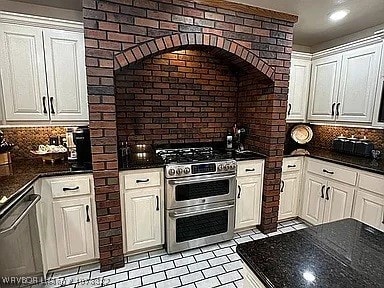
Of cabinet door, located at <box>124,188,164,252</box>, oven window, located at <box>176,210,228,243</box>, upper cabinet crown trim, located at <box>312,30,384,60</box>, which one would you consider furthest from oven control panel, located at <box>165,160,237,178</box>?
upper cabinet crown trim, located at <box>312,30,384,60</box>

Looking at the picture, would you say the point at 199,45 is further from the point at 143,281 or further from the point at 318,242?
the point at 143,281

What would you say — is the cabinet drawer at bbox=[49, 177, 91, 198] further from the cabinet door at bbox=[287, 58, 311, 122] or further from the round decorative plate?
the round decorative plate

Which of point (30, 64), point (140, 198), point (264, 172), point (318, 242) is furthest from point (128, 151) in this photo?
point (318, 242)

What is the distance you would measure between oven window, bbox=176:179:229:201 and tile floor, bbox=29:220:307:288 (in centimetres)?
61

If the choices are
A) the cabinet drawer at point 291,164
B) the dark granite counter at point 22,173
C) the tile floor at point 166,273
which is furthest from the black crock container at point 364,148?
the dark granite counter at point 22,173

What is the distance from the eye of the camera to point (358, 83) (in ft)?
8.25

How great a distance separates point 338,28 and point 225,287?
319cm

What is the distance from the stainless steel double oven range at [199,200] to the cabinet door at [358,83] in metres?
1.55

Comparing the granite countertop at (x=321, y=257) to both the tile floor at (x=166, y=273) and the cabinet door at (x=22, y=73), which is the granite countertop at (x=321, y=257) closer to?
the tile floor at (x=166, y=273)

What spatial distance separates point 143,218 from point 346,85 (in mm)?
2734

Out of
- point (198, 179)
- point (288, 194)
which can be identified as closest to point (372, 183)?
point (288, 194)

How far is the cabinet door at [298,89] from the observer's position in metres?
2.91

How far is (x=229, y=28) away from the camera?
7.04 feet

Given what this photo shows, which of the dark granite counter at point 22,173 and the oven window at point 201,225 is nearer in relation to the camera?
the dark granite counter at point 22,173
